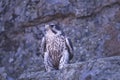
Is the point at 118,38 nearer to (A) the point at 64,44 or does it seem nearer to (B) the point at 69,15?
(B) the point at 69,15

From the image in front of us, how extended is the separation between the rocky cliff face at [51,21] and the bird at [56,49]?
5.89 ft

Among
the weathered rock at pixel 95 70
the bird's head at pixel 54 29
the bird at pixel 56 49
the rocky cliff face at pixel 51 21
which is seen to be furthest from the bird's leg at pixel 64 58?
the rocky cliff face at pixel 51 21

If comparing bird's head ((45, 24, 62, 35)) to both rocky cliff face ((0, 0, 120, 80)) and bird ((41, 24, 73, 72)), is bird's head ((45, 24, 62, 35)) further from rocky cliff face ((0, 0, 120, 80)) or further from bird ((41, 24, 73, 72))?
rocky cliff face ((0, 0, 120, 80))

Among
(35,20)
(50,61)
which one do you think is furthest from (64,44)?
(35,20)

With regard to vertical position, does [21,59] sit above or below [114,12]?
below

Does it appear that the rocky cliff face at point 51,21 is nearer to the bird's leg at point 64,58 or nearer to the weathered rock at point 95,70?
the bird's leg at point 64,58

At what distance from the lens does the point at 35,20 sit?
1029 centimetres

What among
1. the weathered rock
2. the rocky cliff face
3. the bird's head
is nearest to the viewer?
the weathered rock

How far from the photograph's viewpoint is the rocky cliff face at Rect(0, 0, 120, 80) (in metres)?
9.59

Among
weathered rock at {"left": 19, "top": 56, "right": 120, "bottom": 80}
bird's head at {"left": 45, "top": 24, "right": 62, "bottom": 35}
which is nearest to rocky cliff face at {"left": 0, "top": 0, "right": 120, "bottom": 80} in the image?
bird's head at {"left": 45, "top": 24, "right": 62, "bottom": 35}

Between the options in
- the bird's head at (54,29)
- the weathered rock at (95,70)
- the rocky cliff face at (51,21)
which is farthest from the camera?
the rocky cliff face at (51,21)

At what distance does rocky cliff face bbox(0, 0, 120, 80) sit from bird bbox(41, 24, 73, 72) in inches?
70.7

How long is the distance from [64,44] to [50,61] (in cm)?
43

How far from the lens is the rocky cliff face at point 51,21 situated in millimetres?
9594
